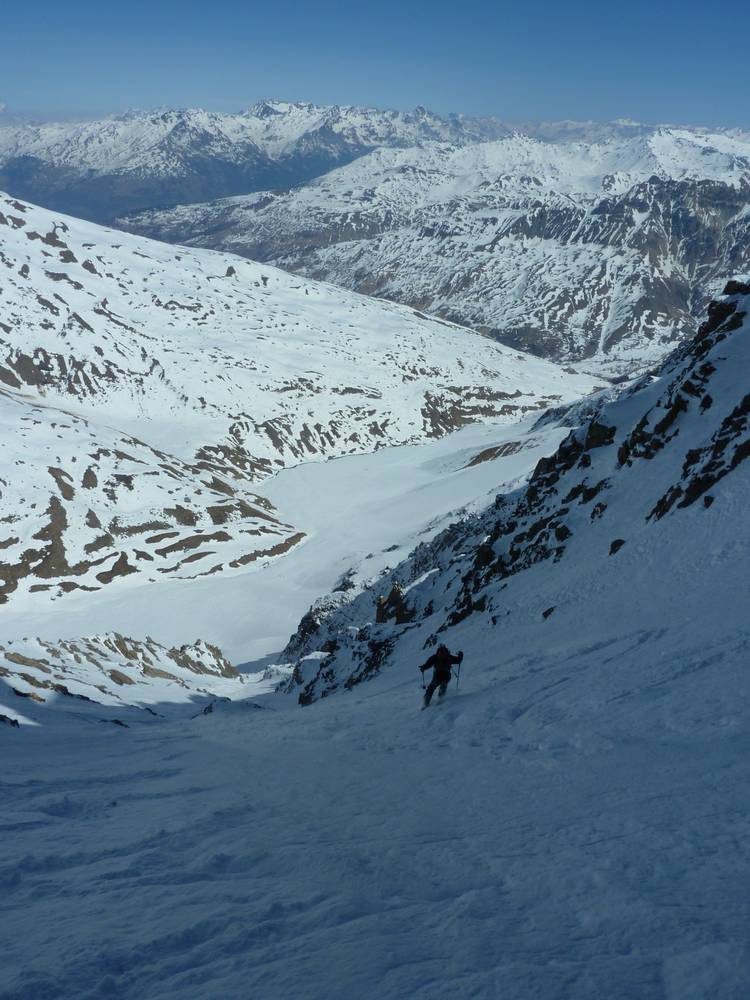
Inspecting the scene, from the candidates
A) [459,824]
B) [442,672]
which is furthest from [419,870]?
[442,672]

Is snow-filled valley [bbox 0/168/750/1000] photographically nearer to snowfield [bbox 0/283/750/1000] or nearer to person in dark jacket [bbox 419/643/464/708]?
snowfield [bbox 0/283/750/1000]

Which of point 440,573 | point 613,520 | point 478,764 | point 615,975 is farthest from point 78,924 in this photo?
point 440,573

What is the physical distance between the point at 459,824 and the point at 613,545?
19.3m

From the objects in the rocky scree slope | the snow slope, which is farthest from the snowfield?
the snow slope

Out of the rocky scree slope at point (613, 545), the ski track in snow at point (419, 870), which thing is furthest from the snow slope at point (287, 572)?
the ski track in snow at point (419, 870)

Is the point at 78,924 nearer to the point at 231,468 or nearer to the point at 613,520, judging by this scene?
the point at 613,520

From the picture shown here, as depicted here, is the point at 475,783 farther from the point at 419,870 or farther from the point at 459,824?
the point at 419,870

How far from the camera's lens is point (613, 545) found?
27109 millimetres

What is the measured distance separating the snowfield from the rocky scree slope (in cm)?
21

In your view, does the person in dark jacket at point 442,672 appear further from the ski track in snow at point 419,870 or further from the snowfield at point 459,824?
the ski track in snow at point 419,870

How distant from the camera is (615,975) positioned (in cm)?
557

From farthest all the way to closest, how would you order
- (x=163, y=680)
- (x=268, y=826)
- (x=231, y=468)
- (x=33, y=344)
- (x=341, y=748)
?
(x=33, y=344)
(x=231, y=468)
(x=163, y=680)
(x=341, y=748)
(x=268, y=826)

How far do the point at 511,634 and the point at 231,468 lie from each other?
154 meters

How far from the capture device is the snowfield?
621 cm
